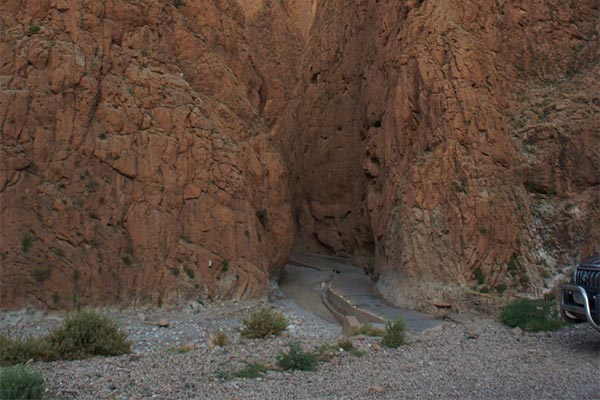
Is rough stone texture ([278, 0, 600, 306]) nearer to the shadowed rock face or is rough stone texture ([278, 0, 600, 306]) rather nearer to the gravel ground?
the shadowed rock face

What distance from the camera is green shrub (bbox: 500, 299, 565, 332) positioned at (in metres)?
11.9

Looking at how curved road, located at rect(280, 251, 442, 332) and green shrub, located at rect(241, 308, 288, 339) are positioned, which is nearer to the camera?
green shrub, located at rect(241, 308, 288, 339)

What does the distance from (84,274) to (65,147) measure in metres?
4.65

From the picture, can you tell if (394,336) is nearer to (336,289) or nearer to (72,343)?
(72,343)

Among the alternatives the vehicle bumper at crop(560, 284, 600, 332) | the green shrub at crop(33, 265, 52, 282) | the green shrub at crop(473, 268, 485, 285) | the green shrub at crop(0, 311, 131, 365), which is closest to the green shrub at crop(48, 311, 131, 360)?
the green shrub at crop(0, 311, 131, 365)

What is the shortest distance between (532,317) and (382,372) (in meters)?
6.00

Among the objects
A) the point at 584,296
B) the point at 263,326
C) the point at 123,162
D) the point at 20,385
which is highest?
the point at 123,162

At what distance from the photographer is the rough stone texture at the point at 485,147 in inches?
735

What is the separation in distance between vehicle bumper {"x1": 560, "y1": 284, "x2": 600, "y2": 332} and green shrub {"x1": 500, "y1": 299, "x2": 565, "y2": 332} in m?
2.87

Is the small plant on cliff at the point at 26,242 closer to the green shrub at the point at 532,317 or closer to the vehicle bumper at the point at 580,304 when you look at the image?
the green shrub at the point at 532,317

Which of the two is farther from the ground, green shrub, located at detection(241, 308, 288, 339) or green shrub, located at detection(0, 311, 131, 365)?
green shrub, located at detection(241, 308, 288, 339)

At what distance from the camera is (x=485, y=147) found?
20203 mm

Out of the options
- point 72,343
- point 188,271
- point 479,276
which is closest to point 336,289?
point 188,271

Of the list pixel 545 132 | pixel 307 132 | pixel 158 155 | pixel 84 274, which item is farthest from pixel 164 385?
pixel 307 132
